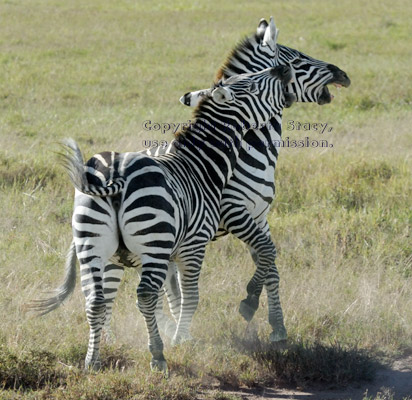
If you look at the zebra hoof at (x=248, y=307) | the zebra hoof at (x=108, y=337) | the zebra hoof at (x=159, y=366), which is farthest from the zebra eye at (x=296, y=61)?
the zebra hoof at (x=159, y=366)

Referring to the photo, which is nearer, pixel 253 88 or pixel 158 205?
pixel 158 205

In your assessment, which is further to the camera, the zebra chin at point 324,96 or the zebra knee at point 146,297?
the zebra chin at point 324,96

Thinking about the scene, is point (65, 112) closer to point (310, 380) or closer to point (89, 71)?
point (89, 71)

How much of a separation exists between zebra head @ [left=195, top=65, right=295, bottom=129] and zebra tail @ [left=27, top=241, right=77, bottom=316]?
1.40 meters

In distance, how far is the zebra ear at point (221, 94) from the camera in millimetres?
5004

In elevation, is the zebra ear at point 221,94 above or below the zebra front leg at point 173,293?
above

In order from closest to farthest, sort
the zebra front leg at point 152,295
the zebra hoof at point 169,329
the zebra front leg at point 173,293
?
the zebra front leg at point 152,295
the zebra hoof at point 169,329
the zebra front leg at point 173,293

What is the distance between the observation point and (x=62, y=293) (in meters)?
5.03

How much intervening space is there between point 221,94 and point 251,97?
0.99 feet

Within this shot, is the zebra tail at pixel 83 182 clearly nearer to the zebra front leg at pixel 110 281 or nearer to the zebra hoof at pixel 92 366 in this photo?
the zebra front leg at pixel 110 281

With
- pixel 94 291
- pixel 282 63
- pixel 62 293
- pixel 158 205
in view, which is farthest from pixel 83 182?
pixel 282 63

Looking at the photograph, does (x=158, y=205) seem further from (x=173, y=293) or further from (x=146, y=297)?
(x=173, y=293)

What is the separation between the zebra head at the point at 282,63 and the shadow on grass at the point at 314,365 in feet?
6.81

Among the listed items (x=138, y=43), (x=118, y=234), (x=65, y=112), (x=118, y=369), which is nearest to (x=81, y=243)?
(x=118, y=234)
